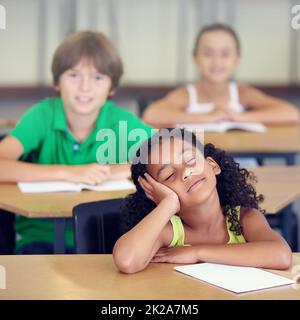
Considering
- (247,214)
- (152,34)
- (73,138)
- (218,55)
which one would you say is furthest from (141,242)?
(152,34)

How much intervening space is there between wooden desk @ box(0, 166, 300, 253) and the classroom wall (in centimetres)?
404

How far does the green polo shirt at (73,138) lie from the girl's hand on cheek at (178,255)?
112cm

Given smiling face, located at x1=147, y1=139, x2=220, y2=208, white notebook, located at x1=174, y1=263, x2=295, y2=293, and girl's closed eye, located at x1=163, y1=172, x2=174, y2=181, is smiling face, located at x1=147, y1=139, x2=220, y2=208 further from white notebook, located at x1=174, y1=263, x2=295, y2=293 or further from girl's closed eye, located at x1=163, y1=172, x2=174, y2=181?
white notebook, located at x1=174, y1=263, x2=295, y2=293

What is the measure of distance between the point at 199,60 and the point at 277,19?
7.96 feet

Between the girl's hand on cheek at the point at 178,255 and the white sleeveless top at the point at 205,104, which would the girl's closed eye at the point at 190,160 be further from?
the white sleeveless top at the point at 205,104

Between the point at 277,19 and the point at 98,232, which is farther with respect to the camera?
the point at 277,19

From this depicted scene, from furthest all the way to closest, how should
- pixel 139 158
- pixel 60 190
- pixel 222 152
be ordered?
pixel 60 190 → pixel 222 152 → pixel 139 158

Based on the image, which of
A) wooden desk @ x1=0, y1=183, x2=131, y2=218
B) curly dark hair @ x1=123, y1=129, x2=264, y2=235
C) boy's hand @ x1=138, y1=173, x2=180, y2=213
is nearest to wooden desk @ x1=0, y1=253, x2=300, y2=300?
boy's hand @ x1=138, y1=173, x2=180, y2=213

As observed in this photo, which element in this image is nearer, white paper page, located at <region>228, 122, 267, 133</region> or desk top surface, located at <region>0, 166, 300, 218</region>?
desk top surface, located at <region>0, 166, 300, 218</region>

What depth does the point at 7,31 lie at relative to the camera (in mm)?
6949

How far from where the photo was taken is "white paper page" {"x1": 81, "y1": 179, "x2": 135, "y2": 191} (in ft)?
9.60

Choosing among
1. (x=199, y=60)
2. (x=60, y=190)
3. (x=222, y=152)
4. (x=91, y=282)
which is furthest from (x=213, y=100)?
(x=91, y=282)

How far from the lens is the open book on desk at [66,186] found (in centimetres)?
290
